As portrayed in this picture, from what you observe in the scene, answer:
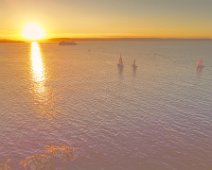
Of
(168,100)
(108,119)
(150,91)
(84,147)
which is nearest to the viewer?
(84,147)

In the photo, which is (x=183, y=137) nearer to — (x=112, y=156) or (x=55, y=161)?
(x=112, y=156)

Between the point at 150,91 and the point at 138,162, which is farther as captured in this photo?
the point at 150,91

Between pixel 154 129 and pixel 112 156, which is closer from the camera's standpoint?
pixel 112 156

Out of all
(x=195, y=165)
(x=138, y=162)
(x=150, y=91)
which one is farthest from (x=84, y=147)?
(x=150, y=91)

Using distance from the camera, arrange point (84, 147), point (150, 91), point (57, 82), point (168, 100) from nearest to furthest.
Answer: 1. point (84, 147)
2. point (168, 100)
3. point (150, 91)
4. point (57, 82)

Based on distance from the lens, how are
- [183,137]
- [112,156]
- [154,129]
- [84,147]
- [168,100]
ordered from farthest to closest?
1. [168,100]
2. [154,129]
3. [183,137]
4. [84,147]
5. [112,156]

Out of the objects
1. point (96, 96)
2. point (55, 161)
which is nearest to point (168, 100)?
point (96, 96)

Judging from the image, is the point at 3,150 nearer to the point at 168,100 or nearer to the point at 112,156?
the point at 112,156

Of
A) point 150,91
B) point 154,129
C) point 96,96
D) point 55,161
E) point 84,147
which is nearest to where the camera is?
point 55,161

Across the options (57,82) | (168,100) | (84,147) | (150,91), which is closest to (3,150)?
(84,147)
